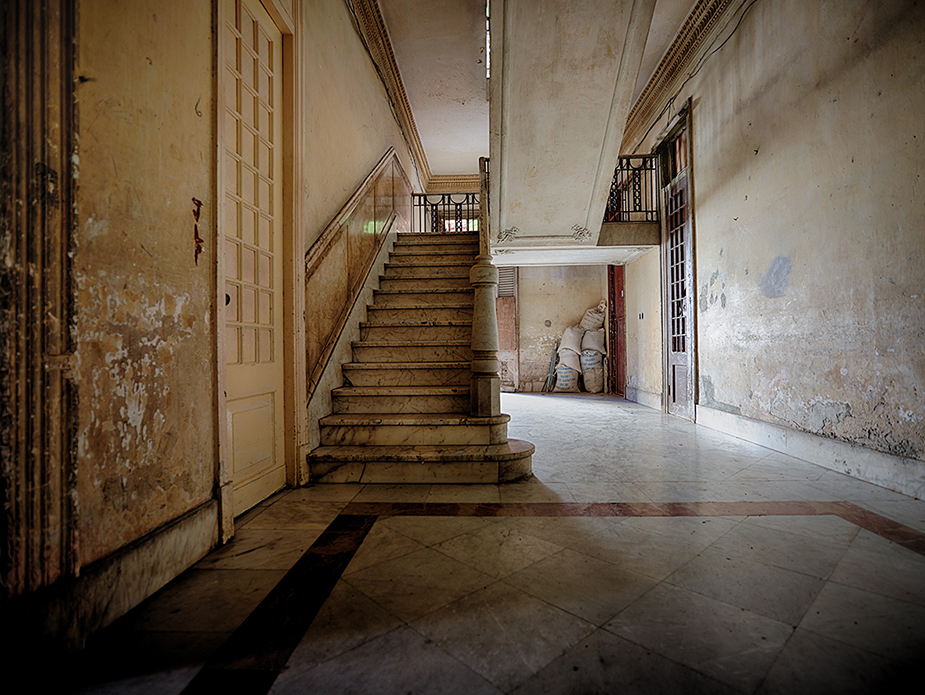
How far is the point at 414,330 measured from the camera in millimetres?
4113

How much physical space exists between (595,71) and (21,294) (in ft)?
14.5

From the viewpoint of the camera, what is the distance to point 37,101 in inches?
45.3

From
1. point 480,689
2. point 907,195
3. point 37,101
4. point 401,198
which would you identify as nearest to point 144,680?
point 480,689

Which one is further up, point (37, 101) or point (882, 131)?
point (882, 131)

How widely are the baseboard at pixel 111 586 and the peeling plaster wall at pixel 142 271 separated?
51mm

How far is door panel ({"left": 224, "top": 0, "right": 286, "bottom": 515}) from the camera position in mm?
2213

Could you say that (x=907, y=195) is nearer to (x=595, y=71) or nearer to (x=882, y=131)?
(x=882, y=131)

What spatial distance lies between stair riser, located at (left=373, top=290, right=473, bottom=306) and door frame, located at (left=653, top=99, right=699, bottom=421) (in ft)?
9.22

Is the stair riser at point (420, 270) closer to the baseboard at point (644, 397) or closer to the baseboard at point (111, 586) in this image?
the baseboard at point (644, 397)

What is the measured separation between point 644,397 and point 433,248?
159 inches

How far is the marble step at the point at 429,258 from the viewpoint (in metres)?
5.28

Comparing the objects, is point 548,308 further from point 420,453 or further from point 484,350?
point 420,453

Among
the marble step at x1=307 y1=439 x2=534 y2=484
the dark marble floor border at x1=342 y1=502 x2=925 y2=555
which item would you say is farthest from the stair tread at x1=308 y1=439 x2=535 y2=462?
the dark marble floor border at x1=342 y1=502 x2=925 y2=555

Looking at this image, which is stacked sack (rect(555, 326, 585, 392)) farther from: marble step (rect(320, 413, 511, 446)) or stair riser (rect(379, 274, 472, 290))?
marble step (rect(320, 413, 511, 446))
